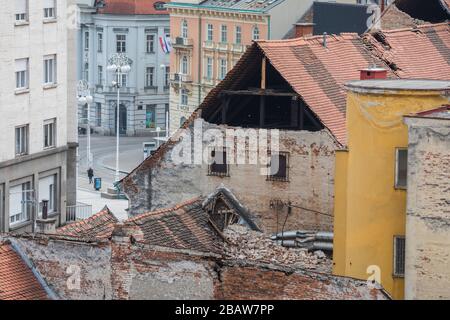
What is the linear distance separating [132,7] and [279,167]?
249 ft

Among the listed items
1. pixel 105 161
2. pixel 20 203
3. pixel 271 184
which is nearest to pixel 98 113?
pixel 105 161

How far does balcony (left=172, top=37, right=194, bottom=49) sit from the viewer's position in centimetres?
11306

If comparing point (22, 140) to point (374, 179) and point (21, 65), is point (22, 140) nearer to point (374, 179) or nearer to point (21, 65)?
point (21, 65)

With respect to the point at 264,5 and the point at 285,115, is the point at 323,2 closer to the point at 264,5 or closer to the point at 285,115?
the point at 264,5

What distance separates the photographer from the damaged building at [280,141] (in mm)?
46812

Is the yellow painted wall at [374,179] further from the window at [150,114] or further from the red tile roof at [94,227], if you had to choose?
the window at [150,114]

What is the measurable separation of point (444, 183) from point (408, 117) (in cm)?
145

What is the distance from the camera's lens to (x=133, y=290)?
118ft

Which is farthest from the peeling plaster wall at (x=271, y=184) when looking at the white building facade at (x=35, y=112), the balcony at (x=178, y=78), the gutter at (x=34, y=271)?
the balcony at (x=178, y=78)

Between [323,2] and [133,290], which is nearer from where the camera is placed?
[133,290]

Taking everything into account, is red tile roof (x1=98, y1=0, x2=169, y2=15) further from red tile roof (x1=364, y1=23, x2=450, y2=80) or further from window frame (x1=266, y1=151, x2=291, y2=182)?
window frame (x1=266, y1=151, x2=291, y2=182)

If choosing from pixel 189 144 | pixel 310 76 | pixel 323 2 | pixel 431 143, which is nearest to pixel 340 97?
pixel 310 76

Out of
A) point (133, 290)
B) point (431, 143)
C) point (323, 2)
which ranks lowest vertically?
point (133, 290)

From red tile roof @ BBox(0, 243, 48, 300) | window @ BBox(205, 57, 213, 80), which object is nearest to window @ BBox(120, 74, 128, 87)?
window @ BBox(205, 57, 213, 80)
